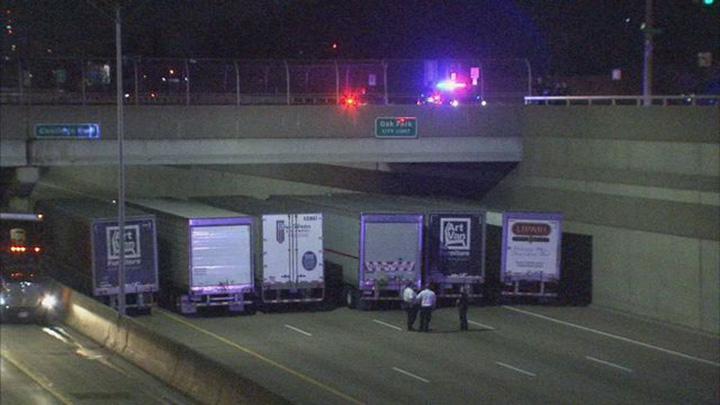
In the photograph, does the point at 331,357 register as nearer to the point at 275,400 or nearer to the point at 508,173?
the point at 275,400

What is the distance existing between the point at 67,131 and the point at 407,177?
17434mm

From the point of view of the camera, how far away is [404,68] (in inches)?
1897

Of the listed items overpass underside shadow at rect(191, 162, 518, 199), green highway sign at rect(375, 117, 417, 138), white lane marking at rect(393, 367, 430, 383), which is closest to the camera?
white lane marking at rect(393, 367, 430, 383)

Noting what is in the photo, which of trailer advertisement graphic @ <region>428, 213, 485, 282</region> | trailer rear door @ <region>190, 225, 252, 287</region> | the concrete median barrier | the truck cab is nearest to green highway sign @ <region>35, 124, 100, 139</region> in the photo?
the truck cab

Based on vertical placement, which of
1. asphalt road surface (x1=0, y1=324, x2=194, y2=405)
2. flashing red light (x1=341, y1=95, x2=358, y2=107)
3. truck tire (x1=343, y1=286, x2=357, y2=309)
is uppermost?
flashing red light (x1=341, y1=95, x2=358, y2=107)

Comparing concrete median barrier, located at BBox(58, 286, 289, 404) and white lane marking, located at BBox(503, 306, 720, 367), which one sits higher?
concrete median barrier, located at BBox(58, 286, 289, 404)

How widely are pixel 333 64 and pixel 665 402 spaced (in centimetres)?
2414

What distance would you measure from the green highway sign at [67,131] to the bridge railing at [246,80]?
192cm

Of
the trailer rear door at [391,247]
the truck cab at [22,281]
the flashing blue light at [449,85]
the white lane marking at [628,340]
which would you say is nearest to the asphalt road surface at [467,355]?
the white lane marking at [628,340]

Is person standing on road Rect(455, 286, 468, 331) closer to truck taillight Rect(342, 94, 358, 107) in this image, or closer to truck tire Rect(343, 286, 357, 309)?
truck tire Rect(343, 286, 357, 309)

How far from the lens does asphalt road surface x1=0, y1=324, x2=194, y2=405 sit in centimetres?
2455

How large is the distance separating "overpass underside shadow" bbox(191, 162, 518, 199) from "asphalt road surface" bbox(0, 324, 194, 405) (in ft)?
62.8

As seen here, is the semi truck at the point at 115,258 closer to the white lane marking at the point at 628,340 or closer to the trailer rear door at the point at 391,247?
the trailer rear door at the point at 391,247

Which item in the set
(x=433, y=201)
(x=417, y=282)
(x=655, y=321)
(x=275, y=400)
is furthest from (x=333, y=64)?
(x=275, y=400)
